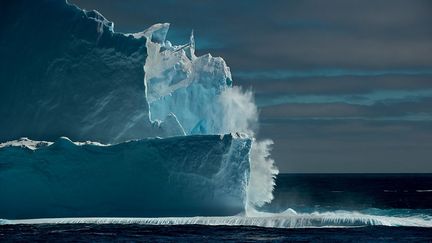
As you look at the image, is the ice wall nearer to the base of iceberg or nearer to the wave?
the base of iceberg

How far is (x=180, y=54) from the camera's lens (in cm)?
4678

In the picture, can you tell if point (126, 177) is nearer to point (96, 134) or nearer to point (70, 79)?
point (96, 134)

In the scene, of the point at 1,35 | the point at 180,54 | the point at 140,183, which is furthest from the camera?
the point at 180,54

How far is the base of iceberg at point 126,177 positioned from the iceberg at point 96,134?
5 centimetres

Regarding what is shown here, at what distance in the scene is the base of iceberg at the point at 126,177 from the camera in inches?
1564

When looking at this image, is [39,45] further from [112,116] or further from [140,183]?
[140,183]

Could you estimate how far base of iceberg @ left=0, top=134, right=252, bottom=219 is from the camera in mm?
39719

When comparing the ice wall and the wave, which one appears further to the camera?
the ice wall

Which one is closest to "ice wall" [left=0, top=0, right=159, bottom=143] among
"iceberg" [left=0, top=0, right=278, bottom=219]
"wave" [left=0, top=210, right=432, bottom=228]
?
"iceberg" [left=0, top=0, right=278, bottom=219]

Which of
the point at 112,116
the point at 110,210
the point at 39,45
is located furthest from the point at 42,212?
the point at 39,45

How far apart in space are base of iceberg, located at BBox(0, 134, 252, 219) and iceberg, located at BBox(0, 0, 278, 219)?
0.05 metres

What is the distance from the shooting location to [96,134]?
41938mm

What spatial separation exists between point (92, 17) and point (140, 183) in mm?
9612

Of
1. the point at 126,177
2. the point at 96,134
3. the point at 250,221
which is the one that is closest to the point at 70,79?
the point at 96,134
